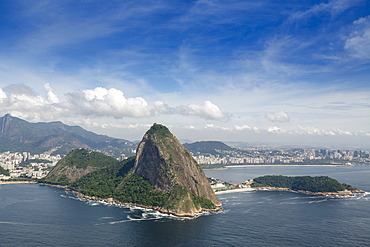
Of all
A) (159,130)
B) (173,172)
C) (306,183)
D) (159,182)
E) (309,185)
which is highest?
(159,130)

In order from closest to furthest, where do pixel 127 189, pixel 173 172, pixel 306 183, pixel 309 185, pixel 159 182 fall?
pixel 173 172 < pixel 159 182 < pixel 127 189 < pixel 309 185 < pixel 306 183

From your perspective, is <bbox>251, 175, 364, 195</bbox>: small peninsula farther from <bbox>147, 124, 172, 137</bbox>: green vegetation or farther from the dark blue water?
<bbox>147, 124, 172, 137</bbox>: green vegetation

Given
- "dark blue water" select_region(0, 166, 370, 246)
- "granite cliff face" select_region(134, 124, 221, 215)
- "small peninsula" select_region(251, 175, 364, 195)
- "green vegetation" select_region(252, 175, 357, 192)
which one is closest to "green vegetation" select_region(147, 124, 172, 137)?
"granite cliff face" select_region(134, 124, 221, 215)

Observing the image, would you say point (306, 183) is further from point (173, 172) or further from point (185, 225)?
point (185, 225)

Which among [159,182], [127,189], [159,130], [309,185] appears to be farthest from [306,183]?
[127,189]

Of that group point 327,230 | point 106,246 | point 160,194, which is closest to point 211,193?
point 160,194

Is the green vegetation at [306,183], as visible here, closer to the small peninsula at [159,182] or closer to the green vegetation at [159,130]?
the small peninsula at [159,182]
